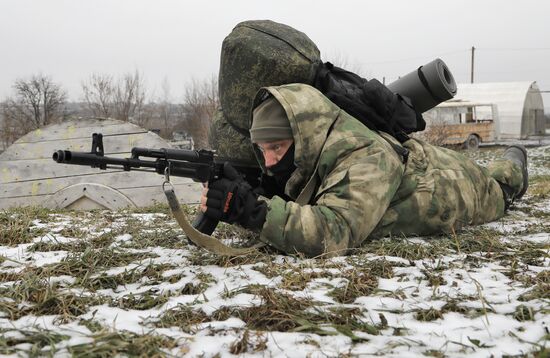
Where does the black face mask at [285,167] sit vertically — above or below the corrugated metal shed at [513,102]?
→ below

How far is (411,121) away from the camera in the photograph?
337 centimetres

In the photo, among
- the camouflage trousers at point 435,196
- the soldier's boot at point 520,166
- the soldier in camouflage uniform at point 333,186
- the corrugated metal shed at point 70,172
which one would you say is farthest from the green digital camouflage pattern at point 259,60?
the corrugated metal shed at point 70,172

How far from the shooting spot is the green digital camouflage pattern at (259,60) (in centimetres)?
355

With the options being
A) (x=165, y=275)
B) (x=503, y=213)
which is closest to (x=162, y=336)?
(x=165, y=275)

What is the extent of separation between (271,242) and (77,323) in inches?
42.3

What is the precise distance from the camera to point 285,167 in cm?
299

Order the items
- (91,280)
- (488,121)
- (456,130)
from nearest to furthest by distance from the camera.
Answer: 1. (91,280)
2. (456,130)
3. (488,121)

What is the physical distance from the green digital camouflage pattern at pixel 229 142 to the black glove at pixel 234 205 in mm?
1693

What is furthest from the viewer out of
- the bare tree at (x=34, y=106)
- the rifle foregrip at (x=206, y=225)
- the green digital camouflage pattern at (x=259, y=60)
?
the bare tree at (x=34, y=106)

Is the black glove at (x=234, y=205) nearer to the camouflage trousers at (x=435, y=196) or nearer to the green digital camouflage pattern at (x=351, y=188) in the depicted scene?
the green digital camouflage pattern at (x=351, y=188)

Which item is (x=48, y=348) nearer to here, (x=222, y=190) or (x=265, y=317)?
(x=265, y=317)

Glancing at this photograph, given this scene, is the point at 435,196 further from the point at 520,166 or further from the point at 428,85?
the point at 520,166

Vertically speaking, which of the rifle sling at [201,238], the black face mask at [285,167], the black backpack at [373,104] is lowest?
the rifle sling at [201,238]

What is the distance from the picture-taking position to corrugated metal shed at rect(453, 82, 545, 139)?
33.9 meters
